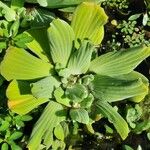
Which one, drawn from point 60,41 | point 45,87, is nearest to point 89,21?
point 60,41

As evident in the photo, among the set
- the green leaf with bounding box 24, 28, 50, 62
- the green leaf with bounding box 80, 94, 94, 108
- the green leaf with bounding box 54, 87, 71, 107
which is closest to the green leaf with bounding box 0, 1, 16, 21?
the green leaf with bounding box 24, 28, 50, 62

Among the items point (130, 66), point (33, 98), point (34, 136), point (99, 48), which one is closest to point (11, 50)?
point (33, 98)

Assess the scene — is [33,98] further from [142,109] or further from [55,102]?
[142,109]

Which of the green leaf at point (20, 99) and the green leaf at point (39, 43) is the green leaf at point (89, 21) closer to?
the green leaf at point (39, 43)

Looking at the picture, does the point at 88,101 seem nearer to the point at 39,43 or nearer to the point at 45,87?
the point at 45,87

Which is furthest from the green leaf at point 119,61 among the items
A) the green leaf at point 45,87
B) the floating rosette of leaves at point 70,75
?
the green leaf at point 45,87

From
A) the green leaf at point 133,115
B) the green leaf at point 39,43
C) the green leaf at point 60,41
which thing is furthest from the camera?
the green leaf at point 133,115

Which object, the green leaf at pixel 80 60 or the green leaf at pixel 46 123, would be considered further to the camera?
the green leaf at pixel 46 123
